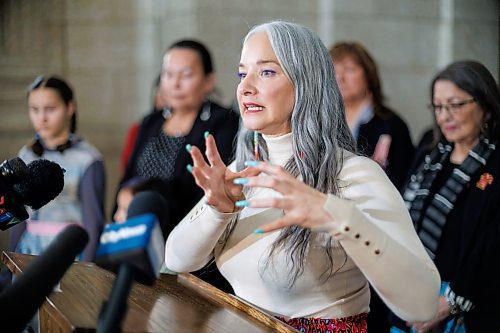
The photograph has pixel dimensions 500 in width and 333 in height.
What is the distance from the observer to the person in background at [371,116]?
4055 millimetres

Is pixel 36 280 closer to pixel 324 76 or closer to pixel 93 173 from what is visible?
pixel 324 76

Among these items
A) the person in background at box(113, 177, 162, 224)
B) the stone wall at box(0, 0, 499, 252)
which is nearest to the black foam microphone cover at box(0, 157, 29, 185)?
the person in background at box(113, 177, 162, 224)

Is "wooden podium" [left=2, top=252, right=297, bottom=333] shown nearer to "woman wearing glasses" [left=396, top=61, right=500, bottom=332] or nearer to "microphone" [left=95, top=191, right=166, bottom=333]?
"microphone" [left=95, top=191, right=166, bottom=333]

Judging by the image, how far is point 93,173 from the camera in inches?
163

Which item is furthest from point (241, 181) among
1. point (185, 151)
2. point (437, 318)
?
point (185, 151)

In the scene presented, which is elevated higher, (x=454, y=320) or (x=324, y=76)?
(x=324, y=76)

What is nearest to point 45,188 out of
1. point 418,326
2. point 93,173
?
point 418,326

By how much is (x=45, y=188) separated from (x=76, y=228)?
0.50m

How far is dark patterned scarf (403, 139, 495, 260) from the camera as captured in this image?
322 cm

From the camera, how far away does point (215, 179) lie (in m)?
1.94

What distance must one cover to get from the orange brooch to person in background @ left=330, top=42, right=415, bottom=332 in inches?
31.9

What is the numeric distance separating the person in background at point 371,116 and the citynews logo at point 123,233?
2801 mm

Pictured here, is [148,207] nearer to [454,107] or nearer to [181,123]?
[454,107]

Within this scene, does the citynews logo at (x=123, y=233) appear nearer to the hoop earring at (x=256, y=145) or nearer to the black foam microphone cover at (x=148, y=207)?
the black foam microphone cover at (x=148, y=207)
